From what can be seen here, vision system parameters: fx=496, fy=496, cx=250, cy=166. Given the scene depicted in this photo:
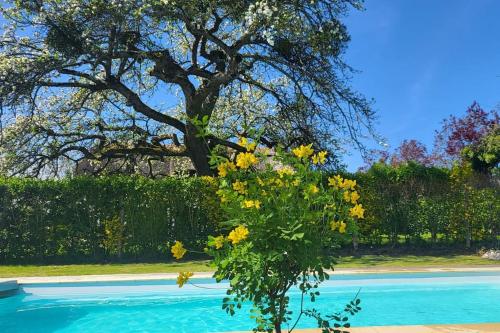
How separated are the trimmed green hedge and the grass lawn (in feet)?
2.79

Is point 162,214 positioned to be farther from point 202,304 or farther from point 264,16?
point 264,16

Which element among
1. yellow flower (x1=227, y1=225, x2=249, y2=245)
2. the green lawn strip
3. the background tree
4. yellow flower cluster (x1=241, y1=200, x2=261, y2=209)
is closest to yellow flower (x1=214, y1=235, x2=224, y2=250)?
yellow flower (x1=227, y1=225, x2=249, y2=245)

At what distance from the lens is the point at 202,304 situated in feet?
30.2

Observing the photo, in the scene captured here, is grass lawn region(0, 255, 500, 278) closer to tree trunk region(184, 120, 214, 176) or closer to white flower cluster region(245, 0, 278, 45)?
tree trunk region(184, 120, 214, 176)

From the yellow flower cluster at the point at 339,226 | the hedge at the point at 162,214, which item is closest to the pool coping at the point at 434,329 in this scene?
the yellow flower cluster at the point at 339,226

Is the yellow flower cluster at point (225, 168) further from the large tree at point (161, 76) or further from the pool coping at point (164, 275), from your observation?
the large tree at point (161, 76)

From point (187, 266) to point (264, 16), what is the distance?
724 centimetres

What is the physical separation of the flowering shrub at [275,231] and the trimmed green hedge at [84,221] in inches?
430

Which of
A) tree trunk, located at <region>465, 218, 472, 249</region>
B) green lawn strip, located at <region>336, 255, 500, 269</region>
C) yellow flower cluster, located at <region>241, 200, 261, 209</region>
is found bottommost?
green lawn strip, located at <region>336, 255, 500, 269</region>

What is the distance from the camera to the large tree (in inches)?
556

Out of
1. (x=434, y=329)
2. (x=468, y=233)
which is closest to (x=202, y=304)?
(x=434, y=329)

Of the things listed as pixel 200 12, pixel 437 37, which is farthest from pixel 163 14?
pixel 437 37

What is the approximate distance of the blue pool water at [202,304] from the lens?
308 inches

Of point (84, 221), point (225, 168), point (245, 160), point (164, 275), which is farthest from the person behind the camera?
point (84, 221)
